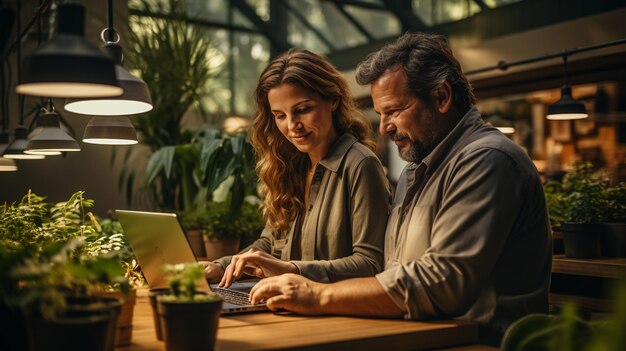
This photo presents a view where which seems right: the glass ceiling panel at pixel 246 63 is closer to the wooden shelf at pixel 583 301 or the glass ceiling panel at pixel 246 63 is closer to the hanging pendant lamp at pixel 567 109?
the hanging pendant lamp at pixel 567 109

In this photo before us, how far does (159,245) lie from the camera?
64.2 inches

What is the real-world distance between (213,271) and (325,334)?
839mm

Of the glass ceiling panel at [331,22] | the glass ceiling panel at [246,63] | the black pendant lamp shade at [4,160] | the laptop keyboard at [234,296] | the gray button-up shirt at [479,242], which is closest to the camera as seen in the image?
the gray button-up shirt at [479,242]

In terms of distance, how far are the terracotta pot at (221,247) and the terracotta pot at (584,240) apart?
1804 mm

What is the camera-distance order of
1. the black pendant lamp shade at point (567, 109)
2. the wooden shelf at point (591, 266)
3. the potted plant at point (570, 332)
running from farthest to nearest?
the black pendant lamp shade at point (567, 109) → the wooden shelf at point (591, 266) → the potted plant at point (570, 332)

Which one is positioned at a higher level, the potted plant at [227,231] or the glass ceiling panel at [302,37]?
the glass ceiling panel at [302,37]

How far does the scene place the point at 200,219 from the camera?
356cm

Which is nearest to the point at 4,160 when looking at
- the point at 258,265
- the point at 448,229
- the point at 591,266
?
the point at 258,265

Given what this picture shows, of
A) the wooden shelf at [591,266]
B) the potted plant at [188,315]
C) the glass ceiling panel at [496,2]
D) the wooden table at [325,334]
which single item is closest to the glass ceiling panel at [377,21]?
the glass ceiling panel at [496,2]

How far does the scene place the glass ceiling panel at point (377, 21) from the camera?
27.6 feet

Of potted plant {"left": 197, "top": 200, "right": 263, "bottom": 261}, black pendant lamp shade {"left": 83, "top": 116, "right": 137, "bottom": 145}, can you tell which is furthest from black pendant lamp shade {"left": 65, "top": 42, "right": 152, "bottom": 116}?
potted plant {"left": 197, "top": 200, "right": 263, "bottom": 261}

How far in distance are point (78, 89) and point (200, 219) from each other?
7.88 feet

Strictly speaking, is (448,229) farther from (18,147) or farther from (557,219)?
(18,147)

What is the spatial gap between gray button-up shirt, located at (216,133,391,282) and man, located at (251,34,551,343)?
0.41 feet
